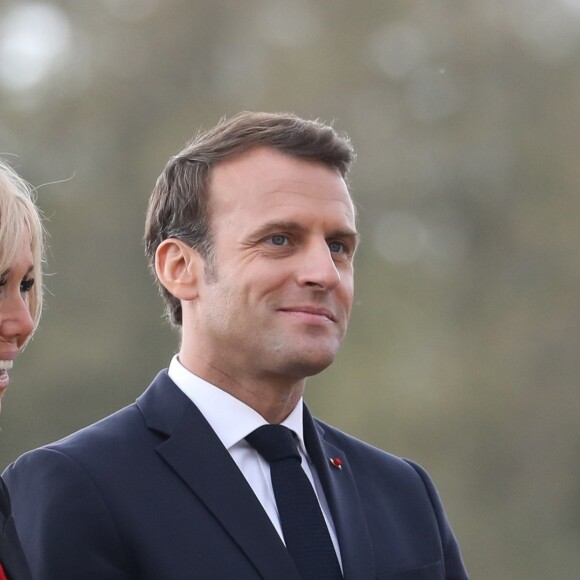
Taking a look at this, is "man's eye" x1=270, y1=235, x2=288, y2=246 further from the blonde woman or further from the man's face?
the blonde woman

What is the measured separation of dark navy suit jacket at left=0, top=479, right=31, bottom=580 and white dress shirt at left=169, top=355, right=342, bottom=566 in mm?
691

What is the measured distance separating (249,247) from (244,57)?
42.1ft

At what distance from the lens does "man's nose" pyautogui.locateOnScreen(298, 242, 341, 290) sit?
11.6 ft

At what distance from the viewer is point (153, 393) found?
3646 mm

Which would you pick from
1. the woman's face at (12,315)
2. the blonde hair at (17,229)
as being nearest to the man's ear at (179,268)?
the blonde hair at (17,229)

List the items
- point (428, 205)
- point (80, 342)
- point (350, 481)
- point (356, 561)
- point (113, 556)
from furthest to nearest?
point (428, 205) < point (80, 342) < point (350, 481) < point (356, 561) < point (113, 556)

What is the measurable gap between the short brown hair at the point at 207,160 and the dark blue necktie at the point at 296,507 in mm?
525

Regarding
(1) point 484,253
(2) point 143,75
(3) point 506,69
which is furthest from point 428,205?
(2) point 143,75

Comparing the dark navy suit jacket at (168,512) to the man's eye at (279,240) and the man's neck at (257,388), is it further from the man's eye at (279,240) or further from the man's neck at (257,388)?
the man's eye at (279,240)

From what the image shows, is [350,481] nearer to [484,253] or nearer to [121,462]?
[121,462]

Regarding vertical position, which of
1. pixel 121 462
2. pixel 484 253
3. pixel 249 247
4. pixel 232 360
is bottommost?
pixel 121 462

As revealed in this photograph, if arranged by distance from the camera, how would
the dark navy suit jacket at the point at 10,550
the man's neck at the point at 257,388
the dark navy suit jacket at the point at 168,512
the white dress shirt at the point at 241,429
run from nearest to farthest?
the dark navy suit jacket at the point at 10,550
the dark navy suit jacket at the point at 168,512
the white dress shirt at the point at 241,429
the man's neck at the point at 257,388

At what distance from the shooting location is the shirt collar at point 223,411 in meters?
3.54

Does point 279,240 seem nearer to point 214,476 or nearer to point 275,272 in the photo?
point 275,272
